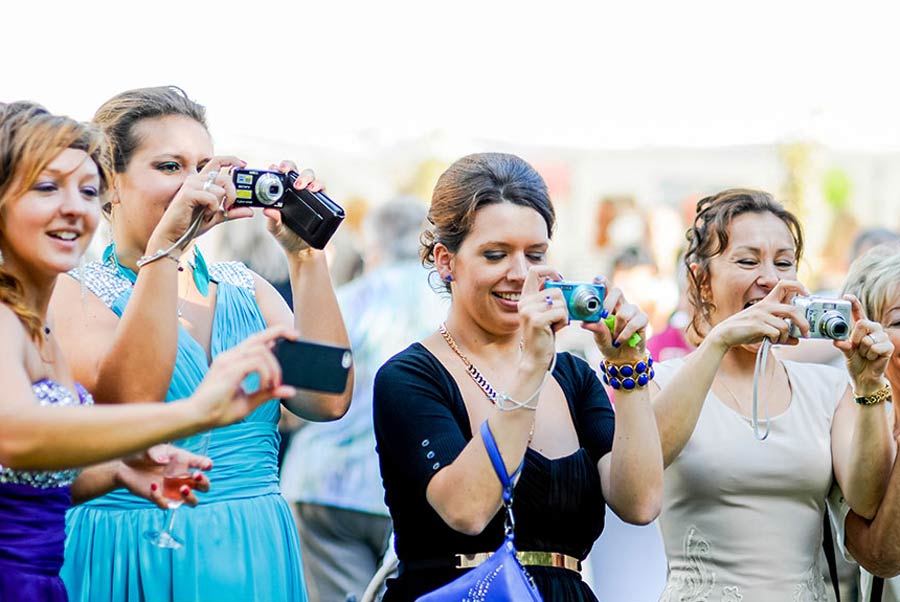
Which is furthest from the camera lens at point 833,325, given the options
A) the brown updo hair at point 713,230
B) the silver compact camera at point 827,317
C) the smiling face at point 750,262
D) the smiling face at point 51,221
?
the smiling face at point 51,221

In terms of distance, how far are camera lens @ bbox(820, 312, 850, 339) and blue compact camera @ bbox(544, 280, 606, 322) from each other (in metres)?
0.73

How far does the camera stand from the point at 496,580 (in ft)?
9.32

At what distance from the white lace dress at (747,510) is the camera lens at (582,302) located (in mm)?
771

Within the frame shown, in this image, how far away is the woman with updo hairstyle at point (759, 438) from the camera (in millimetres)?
3445

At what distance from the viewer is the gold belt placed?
3043 mm

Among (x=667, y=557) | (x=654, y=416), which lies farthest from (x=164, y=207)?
(x=667, y=557)

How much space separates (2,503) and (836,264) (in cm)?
1274

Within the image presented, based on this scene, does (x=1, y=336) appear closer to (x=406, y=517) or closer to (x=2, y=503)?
(x=2, y=503)

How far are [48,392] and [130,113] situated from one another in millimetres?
968

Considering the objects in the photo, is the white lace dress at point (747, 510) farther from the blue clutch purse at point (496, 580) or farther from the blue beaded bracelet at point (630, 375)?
the blue clutch purse at point (496, 580)

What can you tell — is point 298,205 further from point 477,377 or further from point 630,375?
point 630,375

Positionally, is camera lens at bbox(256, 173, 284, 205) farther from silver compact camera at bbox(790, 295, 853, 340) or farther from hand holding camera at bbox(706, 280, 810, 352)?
silver compact camera at bbox(790, 295, 853, 340)

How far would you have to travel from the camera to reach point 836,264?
14.2 meters

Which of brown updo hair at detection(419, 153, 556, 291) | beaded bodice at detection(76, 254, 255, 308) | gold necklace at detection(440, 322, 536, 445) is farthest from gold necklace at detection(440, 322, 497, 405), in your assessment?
beaded bodice at detection(76, 254, 255, 308)
